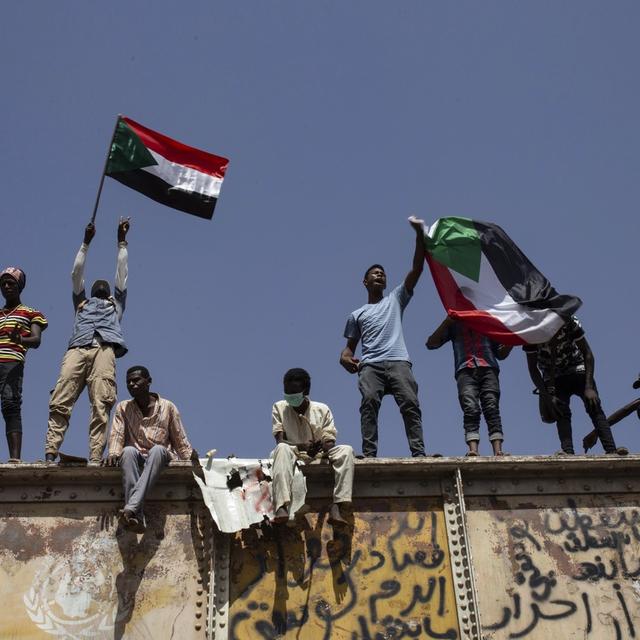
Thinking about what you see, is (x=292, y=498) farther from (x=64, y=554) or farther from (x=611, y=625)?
(x=611, y=625)

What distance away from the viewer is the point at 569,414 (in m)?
9.05

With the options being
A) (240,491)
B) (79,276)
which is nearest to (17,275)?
(79,276)

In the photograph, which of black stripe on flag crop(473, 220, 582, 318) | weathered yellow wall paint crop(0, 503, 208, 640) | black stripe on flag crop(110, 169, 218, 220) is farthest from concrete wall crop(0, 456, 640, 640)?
black stripe on flag crop(110, 169, 218, 220)

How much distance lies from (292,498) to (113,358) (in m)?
2.60

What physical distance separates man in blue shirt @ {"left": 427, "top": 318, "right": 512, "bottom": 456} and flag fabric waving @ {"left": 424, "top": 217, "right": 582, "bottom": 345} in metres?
0.16

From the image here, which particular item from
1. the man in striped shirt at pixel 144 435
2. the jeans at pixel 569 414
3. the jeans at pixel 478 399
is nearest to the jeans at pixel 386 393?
the jeans at pixel 478 399

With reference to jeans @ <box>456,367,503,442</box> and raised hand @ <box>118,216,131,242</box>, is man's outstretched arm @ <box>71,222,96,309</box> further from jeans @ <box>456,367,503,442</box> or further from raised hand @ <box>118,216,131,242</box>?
jeans @ <box>456,367,503,442</box>

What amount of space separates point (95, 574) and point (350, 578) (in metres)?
2.12

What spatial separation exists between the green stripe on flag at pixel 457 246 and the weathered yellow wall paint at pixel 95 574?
14.0ft

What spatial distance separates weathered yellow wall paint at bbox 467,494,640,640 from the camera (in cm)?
714

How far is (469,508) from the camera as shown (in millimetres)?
7691

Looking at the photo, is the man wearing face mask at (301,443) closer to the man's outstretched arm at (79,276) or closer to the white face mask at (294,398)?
the white face mask at (294,398)

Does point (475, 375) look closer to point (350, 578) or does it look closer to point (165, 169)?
point (350, 578)

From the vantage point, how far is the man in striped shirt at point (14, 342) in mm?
8398
